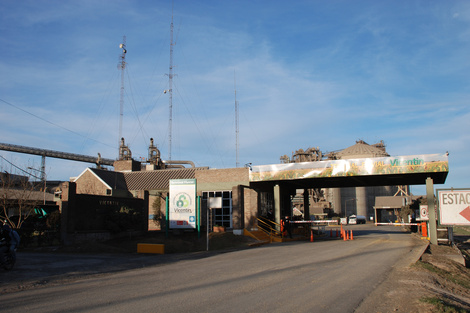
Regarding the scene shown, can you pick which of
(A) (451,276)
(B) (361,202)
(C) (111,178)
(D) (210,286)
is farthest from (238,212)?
(B) (361,202)

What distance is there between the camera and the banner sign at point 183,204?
1009 inches

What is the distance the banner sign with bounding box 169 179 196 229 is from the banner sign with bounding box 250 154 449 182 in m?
7.03

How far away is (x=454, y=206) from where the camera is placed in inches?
593

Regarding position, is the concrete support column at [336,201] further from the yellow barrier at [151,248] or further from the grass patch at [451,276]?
the grass patch at [451,276]

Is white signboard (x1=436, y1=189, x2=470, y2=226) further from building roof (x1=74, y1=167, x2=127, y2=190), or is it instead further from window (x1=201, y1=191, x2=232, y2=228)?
building roof (x1=74, y1=167, x2=127, y2=190)

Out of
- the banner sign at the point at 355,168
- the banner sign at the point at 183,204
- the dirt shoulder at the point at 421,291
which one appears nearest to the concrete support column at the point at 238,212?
the banner sign at the point at 355,168

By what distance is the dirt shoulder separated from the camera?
8.09 m

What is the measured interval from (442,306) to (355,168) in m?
20.5

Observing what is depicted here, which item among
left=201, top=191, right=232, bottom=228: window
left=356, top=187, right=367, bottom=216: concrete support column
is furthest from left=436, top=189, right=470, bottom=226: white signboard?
left=356, top=187, right=367, bottom=216: concrete support column

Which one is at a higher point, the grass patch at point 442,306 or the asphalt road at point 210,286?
the grass patch at point 442,306

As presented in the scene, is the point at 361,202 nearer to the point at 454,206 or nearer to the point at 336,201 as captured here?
the point at 336,201

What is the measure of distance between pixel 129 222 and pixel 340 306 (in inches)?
886

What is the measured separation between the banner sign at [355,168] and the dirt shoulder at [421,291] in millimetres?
10454

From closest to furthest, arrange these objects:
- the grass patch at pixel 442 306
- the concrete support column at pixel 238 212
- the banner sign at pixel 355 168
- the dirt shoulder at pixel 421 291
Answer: the grass patch at pixel 442 306, the dirt shoulder at pixel 421 291, the banner sign at pixel 355 168, the concrete support column at pixel 238 212
